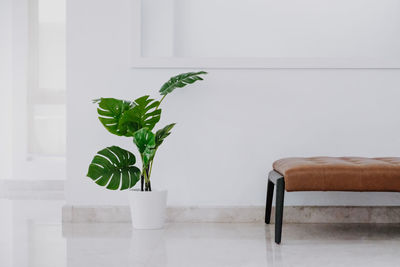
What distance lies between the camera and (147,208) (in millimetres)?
2896

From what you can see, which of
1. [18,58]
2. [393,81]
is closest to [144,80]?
[393,81]

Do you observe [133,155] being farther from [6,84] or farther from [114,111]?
[6,84]

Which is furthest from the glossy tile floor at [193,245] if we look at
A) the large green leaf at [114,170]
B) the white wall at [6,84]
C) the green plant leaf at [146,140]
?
the white wall at [6,84]

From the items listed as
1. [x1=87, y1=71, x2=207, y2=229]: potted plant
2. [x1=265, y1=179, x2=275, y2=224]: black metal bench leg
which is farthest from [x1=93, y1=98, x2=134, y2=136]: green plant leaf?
[x1=265, y1=179, x2=275, y2=224]: black metal bench leg

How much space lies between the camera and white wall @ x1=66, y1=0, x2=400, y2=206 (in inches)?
126

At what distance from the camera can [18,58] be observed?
17.0 feet

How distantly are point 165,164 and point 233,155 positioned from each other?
428 mm

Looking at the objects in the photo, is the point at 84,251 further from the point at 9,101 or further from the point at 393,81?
the point at 9,101

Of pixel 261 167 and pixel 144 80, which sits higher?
pixel 144 80

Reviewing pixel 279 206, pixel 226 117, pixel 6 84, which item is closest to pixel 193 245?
pixel 279 206

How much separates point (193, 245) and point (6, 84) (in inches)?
135

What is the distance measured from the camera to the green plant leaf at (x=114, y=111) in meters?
2.82

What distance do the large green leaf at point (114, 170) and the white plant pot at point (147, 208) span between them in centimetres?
10

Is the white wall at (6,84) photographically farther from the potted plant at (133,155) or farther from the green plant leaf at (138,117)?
the green plant leaf at (138,117)
